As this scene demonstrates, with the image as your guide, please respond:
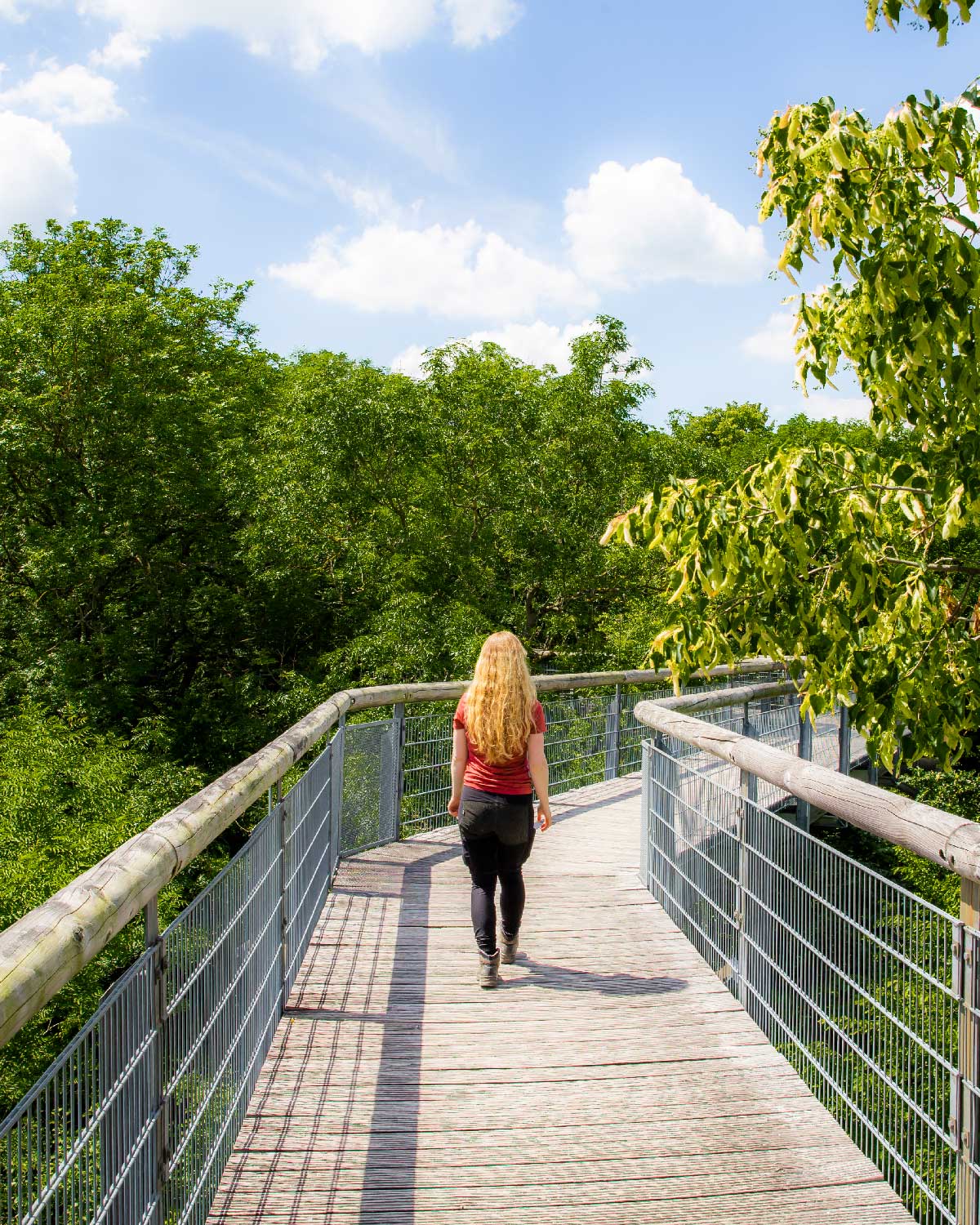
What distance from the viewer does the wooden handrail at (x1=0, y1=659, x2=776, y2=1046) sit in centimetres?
156

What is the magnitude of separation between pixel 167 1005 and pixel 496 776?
8.59ft

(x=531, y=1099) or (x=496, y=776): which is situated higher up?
(x=496, y=776)

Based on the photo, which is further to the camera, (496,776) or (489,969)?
(496,776)

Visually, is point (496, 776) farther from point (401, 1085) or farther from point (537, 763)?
point (401, 1085)

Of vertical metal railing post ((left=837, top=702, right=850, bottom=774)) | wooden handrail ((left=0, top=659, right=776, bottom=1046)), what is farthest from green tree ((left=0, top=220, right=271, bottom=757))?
wooden handrail ((left=0, top=659, right=776, bottom=1046))

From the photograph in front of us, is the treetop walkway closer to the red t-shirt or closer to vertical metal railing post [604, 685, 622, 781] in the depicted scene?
the red t-shirt

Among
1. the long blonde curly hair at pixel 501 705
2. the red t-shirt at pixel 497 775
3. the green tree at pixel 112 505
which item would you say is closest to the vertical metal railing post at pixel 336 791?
the red t-shirt at pixel 497 775

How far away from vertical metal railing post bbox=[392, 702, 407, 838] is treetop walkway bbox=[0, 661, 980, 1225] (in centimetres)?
130

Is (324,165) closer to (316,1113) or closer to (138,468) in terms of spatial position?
(138,468)

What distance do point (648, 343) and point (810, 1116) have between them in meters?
19.3

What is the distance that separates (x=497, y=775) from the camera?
4.99m

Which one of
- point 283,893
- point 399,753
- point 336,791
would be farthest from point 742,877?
point 399,753

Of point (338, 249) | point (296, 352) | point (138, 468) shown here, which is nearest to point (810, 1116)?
point (138, 468)

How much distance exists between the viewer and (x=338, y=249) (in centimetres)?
2231
